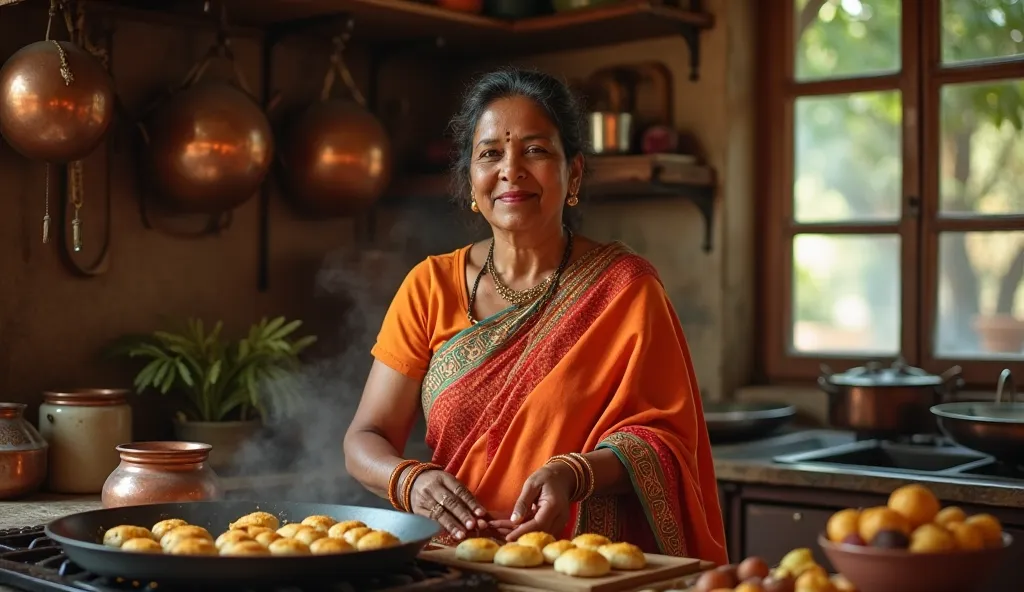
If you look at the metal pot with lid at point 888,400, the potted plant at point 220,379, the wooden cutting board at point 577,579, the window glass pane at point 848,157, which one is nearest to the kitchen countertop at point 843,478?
the metal pot with lid at point 888,400

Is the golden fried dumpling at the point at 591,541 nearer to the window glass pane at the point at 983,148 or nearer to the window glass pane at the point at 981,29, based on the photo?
the window glass pane at the point at 983,148

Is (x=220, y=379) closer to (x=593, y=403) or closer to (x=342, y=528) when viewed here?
(x=593, y=403)

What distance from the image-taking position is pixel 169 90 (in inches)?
129

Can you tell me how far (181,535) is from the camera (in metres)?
1.56

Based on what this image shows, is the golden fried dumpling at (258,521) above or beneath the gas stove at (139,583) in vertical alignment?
above

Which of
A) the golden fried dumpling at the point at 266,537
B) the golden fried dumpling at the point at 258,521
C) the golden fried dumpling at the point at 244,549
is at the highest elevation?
the golden fried dumpling at the point at 244,549

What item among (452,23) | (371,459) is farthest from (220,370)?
(452,23)

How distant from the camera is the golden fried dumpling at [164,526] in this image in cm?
167

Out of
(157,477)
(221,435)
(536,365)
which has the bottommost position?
(221,435)

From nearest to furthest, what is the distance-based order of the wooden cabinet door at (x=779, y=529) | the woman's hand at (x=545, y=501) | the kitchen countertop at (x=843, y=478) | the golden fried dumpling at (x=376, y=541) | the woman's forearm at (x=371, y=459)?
the golden fried dumpling at (x=376, y=541) → the woman's hand at (x=545, y=501) → the woman's forearm at (x=371, y=459) → the kitchen countertop at (x=843, y=478) → the wooden cabinet door at (x=779, y=529)

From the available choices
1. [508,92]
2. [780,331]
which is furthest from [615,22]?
[508,92]

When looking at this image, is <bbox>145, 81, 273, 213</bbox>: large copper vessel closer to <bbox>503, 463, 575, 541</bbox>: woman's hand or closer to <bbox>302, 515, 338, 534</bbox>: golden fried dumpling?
<bbox>503, 463, 575, 541</bbox>: woman's hand

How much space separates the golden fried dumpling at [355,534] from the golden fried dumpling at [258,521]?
0.17 m

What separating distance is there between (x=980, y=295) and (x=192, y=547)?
2.70 m
